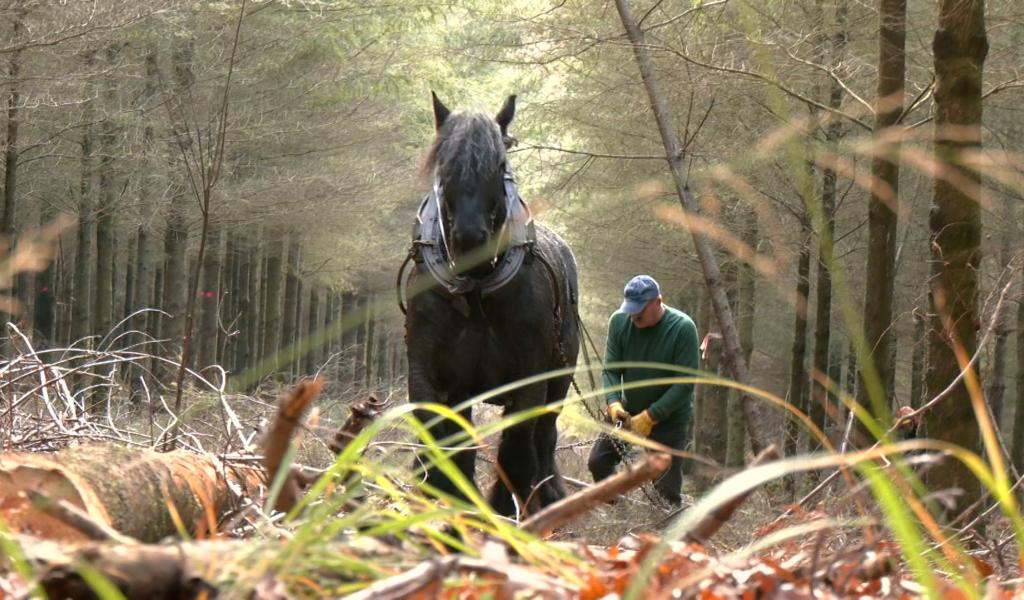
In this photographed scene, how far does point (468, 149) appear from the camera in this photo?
5.78 meters

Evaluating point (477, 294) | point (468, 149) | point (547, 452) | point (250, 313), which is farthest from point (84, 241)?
point (468, 149)

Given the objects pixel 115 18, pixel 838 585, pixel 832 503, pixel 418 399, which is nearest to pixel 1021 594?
pixel 838 585

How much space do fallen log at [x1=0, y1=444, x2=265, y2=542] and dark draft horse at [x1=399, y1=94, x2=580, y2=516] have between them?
9.13ft

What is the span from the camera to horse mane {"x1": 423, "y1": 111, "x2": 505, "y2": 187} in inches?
225

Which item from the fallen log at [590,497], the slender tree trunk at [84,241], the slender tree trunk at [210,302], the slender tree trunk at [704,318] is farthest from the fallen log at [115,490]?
the slender tree trunk at [704,318]

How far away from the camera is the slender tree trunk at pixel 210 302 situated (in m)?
19.3

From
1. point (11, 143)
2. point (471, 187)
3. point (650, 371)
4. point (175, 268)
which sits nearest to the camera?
point (471, 187)

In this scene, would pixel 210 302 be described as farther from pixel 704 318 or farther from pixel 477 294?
pixel 477 294

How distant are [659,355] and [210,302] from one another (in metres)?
13.3

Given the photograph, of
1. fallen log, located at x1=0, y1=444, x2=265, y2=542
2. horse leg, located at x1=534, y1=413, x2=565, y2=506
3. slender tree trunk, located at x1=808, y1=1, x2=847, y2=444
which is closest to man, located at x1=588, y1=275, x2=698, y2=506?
horse leg, located at x1=534, y1=413, x2=565, y2=506

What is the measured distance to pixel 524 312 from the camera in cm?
629

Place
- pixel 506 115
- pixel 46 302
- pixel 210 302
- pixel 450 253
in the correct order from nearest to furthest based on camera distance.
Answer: pixel 450 253
pixel 506 115
pixel 46 302
pixel 210 302

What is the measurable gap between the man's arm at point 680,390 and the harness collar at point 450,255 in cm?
289

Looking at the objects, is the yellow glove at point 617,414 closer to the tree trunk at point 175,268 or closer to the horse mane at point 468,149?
the horse mane at point 468,149
